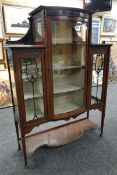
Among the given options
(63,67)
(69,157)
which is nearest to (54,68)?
(63,67)

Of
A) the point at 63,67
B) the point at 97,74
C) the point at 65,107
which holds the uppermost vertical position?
the point at 63,67

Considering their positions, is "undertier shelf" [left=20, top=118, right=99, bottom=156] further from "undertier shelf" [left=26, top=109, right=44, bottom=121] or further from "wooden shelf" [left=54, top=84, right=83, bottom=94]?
"wooden shelf" [left=54, top=84, right=83, bottom=94]

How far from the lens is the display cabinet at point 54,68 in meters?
1.28

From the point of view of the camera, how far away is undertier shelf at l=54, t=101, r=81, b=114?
5.32ft

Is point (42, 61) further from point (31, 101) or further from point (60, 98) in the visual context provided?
point (60, 98)

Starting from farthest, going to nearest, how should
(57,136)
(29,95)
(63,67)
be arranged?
(57,136), (63,67), (29,95)

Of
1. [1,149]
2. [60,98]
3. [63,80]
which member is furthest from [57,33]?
[1,149]

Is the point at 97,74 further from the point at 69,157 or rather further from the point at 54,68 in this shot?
the point at 69,157

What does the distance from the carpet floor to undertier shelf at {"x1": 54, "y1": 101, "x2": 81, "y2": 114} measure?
519 mm

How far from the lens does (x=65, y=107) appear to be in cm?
171

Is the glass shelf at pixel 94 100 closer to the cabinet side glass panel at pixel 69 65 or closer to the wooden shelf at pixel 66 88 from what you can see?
the cabinet side glass panel at pixel 69 65

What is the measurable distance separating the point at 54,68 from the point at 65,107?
0.48 meters

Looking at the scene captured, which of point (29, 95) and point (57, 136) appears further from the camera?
point (57, 136)

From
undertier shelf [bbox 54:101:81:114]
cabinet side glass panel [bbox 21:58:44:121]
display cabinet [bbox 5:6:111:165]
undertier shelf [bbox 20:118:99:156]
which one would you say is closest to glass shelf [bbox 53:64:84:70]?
display cabinet [bbox 5:6:111:165]
